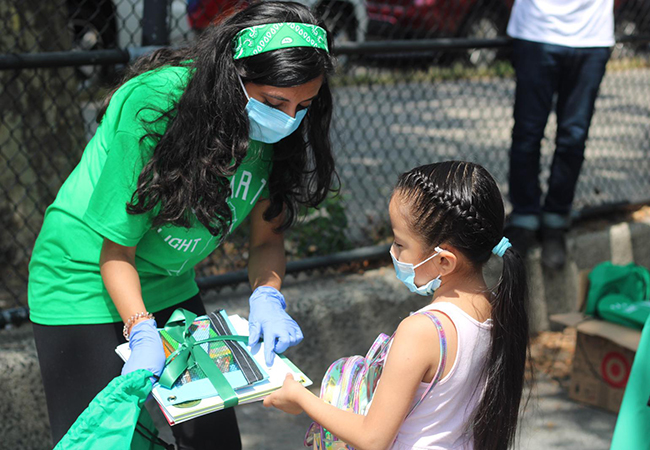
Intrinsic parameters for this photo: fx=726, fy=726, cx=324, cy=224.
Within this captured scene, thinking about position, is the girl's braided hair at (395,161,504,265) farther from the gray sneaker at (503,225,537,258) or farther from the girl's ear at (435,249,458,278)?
the gray sneaker at (503,225,537,258)

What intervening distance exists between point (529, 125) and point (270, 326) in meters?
2.26

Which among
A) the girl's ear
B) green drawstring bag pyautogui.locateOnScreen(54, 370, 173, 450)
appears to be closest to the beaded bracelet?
green drawstring bag pyautogui.locateOnScreen(54, 370, 173, 450)

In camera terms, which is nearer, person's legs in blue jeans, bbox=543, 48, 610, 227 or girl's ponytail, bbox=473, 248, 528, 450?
girl's ponytail, bbox=473, 248, 528, 450

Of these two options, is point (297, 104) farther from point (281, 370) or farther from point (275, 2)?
point (281, 370)

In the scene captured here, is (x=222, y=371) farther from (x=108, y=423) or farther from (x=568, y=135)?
(x=568, y=135)

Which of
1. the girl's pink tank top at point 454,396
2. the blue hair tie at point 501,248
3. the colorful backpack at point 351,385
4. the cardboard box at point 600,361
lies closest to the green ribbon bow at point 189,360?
the colorful backpack at point 351,385

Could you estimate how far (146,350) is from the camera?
5.64ft

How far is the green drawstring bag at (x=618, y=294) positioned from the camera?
337cm

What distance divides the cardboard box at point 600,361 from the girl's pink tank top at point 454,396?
1854 millimetres

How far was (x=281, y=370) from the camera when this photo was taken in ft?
5.85

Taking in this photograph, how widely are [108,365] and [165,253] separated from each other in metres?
0.35

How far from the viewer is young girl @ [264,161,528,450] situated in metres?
1.57

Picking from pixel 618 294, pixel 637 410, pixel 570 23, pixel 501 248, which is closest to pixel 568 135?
pixel 570 23

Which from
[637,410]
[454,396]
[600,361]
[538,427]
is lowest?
[538,427]
